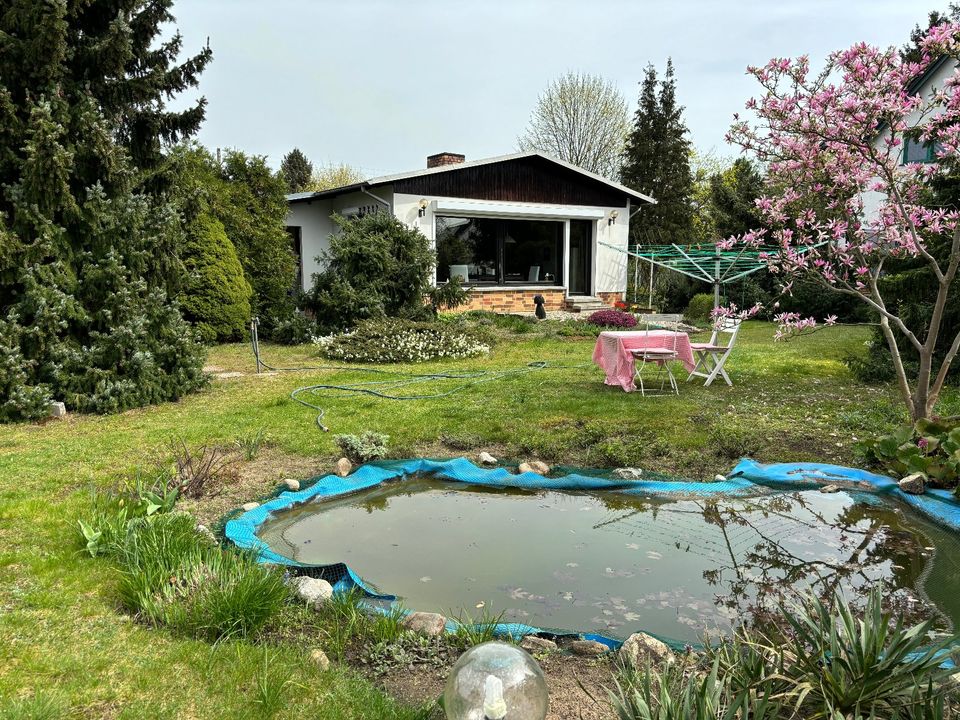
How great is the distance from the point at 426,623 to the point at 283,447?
136 inches

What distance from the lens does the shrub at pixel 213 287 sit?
513 inches

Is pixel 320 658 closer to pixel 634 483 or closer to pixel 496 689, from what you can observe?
pixel 496 689

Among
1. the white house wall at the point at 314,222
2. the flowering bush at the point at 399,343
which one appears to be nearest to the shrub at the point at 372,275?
the flowering bush at the point at 399,343

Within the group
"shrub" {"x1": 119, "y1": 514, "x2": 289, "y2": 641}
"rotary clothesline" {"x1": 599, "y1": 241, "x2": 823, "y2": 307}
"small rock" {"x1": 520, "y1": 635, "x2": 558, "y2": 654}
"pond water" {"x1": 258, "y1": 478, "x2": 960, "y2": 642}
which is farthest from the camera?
"rotary clothesline" {"x1": 599, "y1": 241, "x2": 823, "y2": 307}

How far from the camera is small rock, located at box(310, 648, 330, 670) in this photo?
2.86 m

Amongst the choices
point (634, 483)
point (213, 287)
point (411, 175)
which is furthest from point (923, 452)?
point (411, 175)

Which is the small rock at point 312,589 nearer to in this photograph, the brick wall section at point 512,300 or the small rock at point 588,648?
the small rock at point 588,648

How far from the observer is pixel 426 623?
10.5ft

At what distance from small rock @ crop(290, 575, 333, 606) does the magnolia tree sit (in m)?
4.67

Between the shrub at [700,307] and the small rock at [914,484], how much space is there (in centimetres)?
1373

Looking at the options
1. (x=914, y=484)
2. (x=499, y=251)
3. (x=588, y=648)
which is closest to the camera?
(x=588, y=648)

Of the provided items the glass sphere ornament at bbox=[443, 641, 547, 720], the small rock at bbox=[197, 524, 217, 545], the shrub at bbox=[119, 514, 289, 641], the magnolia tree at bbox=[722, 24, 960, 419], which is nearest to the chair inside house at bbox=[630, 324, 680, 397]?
the magnolia tree at bbox=[722, 24, 960, 419]

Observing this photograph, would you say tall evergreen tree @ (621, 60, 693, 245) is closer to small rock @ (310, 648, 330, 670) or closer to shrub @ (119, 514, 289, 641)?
shrub @ (119, 514, 289, 641)

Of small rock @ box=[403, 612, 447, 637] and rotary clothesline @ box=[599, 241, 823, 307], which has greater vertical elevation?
rotary clothesline @ box=[599, 241, 823, 307]
